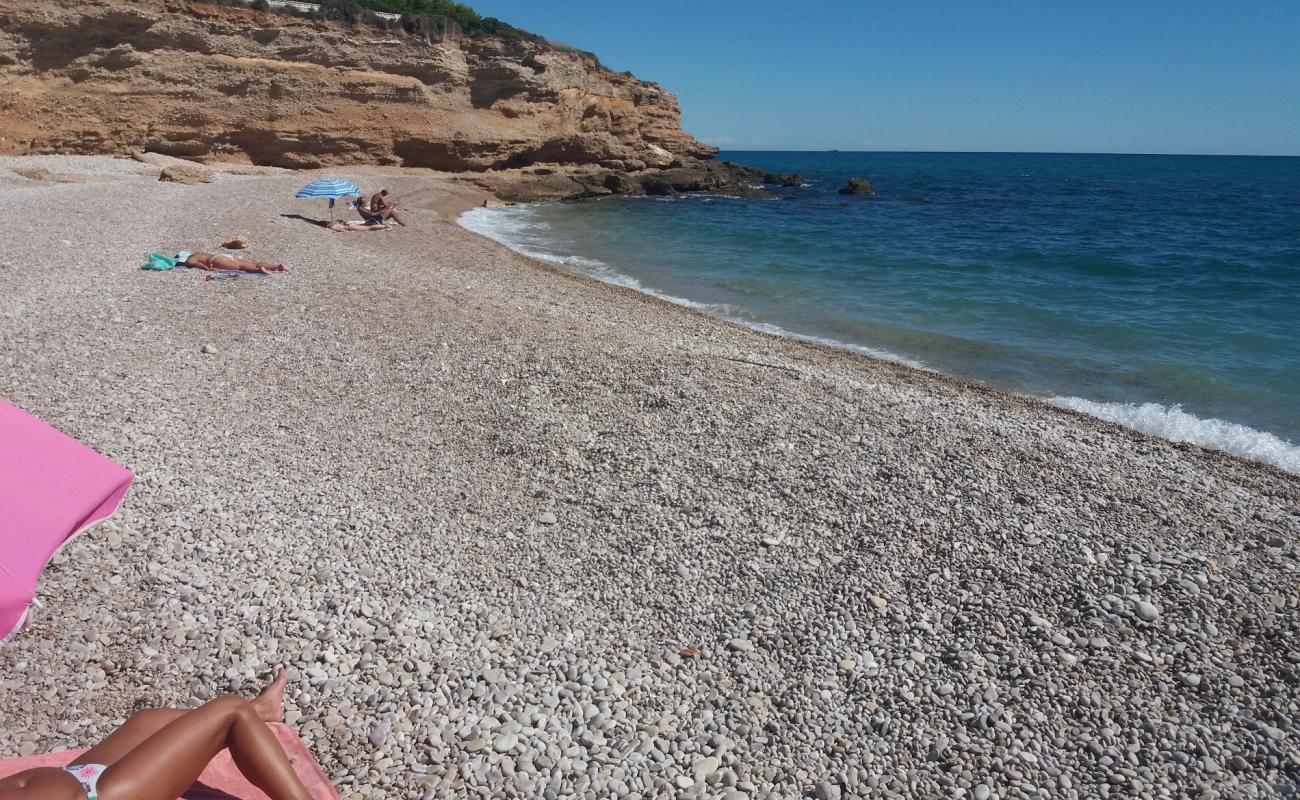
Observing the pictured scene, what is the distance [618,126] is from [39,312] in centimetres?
3484

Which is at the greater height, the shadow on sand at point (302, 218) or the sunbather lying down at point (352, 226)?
the shadow on sand at point (302, 218)

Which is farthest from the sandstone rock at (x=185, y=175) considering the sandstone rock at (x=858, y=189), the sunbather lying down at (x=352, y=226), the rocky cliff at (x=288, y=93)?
the sandstone rock at (x=858, y=189)

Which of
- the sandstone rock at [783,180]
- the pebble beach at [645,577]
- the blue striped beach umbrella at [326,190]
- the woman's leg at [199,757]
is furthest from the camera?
the sandstone rock at [783,180]

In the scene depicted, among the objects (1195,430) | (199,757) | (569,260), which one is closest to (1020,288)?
(1195,430)

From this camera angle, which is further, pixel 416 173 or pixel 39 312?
pixel 416 173

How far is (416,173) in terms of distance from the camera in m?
32.2

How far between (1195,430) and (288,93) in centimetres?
3144

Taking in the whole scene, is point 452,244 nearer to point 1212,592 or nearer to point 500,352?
point 500,352

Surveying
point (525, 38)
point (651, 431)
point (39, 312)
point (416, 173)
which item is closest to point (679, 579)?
point (651, 431)

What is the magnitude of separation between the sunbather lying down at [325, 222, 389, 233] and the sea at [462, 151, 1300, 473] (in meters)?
3.75

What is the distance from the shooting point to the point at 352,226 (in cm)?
1875

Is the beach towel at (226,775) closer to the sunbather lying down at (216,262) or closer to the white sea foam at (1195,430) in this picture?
the white sea foam at (1195,430)

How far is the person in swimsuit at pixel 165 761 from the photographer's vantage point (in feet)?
8.30

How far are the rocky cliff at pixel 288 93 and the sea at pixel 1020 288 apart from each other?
5314mm
